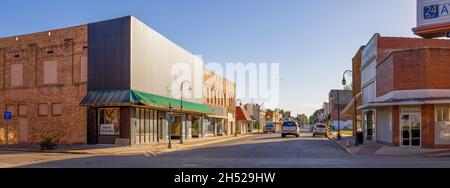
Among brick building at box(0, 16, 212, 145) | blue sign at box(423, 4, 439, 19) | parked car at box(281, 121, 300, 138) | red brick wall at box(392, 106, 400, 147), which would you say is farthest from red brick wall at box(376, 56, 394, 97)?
parked car at box(281, 121, 300, 138)

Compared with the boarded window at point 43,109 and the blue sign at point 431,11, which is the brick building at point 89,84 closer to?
the boarded window at point 43,109

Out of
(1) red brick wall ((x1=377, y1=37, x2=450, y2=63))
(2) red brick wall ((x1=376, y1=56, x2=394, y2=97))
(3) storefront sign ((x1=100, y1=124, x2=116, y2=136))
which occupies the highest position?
(1) red brick wall ((x1=377, y1=37, x2=450, y2=63))

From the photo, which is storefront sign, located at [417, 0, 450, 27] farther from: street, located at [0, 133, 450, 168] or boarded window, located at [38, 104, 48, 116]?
boarded window, located at [38, 104, 48, 116]

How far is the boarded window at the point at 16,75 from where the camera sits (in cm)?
3956

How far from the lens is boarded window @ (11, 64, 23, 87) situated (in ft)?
130

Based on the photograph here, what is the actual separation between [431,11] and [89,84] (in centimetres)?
2471

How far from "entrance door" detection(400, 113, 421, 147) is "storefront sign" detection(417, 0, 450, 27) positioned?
19.3 feet

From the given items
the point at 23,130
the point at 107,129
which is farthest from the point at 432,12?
the point at 23,130

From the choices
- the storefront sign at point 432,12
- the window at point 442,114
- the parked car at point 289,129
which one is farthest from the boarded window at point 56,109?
the parked car at point 289,129

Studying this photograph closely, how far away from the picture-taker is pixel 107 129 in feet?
116

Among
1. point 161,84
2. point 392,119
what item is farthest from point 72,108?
point 392,119

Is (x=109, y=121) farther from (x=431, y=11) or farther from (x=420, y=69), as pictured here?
(x=431, y=11)
